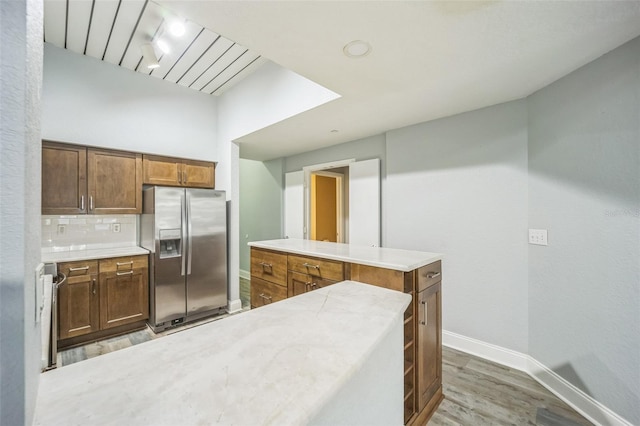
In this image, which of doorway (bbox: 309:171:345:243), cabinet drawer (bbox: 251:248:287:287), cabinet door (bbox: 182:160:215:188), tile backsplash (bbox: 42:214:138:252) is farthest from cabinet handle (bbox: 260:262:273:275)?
doorway (bbox: 309:171:345:243)

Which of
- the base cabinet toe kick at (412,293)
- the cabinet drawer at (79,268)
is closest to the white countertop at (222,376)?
the base cabinet toe kick at (412,293)

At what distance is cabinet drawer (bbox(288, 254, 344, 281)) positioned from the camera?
191cm

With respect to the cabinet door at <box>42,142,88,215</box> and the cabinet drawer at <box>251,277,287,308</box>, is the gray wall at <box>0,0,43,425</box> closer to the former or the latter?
the cabinet drawer at <box>251,277,287,308</box>

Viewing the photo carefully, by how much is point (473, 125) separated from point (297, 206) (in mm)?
2804

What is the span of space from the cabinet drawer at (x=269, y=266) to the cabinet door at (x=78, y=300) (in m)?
1.66

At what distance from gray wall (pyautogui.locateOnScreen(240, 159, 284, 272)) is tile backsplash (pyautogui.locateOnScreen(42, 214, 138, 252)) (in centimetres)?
216

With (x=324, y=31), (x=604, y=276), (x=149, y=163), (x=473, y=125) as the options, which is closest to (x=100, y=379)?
(x=324, y=31)

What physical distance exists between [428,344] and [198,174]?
3.35 meters

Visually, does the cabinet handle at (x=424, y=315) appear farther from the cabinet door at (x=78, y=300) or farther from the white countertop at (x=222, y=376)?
the cabinet door at (x=78, y=300)

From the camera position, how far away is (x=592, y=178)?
5.98 ft

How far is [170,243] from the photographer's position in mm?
3119

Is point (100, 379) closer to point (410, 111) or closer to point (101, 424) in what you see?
point (101, 424)

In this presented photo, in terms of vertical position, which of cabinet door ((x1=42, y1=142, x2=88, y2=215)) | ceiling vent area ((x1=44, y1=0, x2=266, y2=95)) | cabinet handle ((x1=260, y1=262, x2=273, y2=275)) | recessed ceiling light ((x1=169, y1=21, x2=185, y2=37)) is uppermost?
ceiling vent area ((x1=44, y1=0, x2=266, y2=95))

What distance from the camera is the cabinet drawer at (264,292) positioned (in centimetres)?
241
